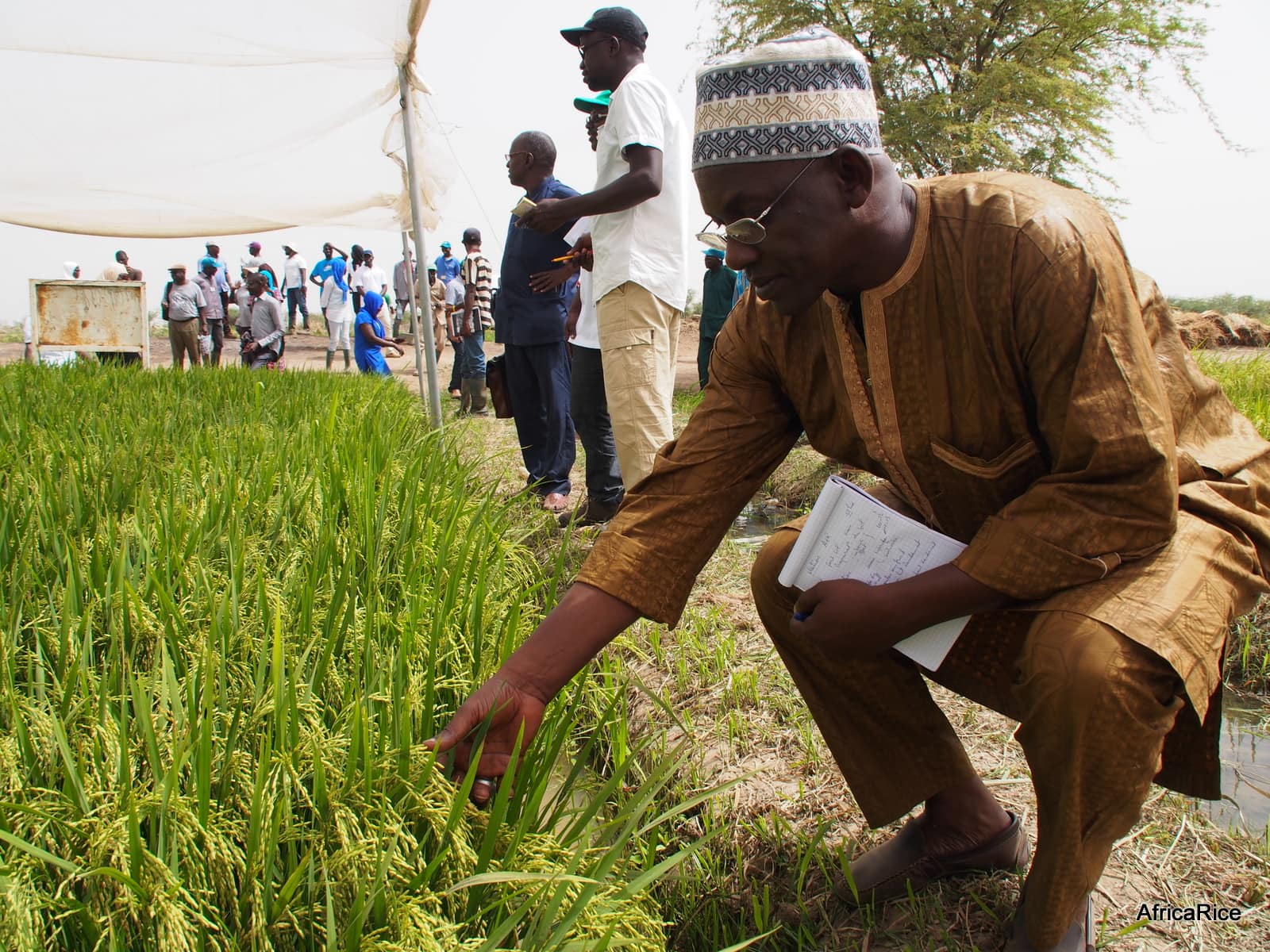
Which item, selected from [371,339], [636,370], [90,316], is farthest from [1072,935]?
[90,316]

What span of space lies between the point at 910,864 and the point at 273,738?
981 mm

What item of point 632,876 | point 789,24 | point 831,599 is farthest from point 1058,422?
point 789,24

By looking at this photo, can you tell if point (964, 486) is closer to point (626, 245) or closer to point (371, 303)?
point (626, 245)

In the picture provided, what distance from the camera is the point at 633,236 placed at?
9.82 ft

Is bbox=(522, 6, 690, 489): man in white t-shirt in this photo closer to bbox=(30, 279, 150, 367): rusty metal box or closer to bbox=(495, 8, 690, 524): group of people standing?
bbox=(495, 8, 690, 524): group of people standing

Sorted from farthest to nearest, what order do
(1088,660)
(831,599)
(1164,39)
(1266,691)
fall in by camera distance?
(1164,39) < (1266,691) < (831,599) < (1088,660)

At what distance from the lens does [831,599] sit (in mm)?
1345

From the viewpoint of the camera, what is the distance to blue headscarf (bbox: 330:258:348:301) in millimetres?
11594

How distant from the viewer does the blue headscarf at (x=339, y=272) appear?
11594mm

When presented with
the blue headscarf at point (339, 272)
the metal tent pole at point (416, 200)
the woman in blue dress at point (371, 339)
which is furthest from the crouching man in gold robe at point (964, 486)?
the blue headscarf at point (339, 272)

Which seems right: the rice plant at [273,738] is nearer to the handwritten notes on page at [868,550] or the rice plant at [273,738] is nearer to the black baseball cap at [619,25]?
the handwritten notes on page at [868,550]

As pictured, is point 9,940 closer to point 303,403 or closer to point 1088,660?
point 1088,660

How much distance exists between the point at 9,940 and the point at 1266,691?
2.62 meters

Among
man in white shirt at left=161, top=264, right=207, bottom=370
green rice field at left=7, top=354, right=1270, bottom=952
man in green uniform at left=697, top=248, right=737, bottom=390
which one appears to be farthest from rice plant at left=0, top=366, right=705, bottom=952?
man in white shirt at left=161, top=264, right=207, bottom=370
